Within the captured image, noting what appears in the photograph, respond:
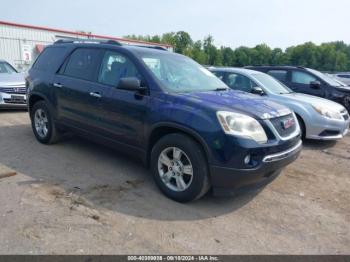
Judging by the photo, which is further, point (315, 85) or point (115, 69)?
point (315, 85)

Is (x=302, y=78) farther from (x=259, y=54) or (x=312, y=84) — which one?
(x=259, y=54)

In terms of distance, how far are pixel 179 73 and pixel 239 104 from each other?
3.74 ft

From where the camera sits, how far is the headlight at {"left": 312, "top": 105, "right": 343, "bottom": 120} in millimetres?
6785

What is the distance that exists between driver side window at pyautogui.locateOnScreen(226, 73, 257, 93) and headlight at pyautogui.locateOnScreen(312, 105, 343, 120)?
57.4 inches

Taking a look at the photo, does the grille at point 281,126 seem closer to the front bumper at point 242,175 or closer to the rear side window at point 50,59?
the front bumper at point 242,175

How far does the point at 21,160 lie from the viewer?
511 centimetres

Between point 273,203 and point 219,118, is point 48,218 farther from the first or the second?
point 273,203

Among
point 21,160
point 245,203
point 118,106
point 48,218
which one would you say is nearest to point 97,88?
point 118,106

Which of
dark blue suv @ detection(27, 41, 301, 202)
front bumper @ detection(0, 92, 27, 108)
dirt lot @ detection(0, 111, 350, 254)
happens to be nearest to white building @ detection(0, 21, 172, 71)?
front bumper @ detection(0, 92, 27, 108)

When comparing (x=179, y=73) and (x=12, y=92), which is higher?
(x=179, y=73)

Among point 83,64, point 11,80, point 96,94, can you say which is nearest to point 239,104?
→ point 96,94

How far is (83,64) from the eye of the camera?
517 cm

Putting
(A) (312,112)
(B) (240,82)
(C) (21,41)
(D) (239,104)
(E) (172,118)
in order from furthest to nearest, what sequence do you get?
(C) (21,41)
(B) (240,82)
(A) (312,112)
(D) (239,104)
(E) (172,118)

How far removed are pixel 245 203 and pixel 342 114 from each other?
4391mm
